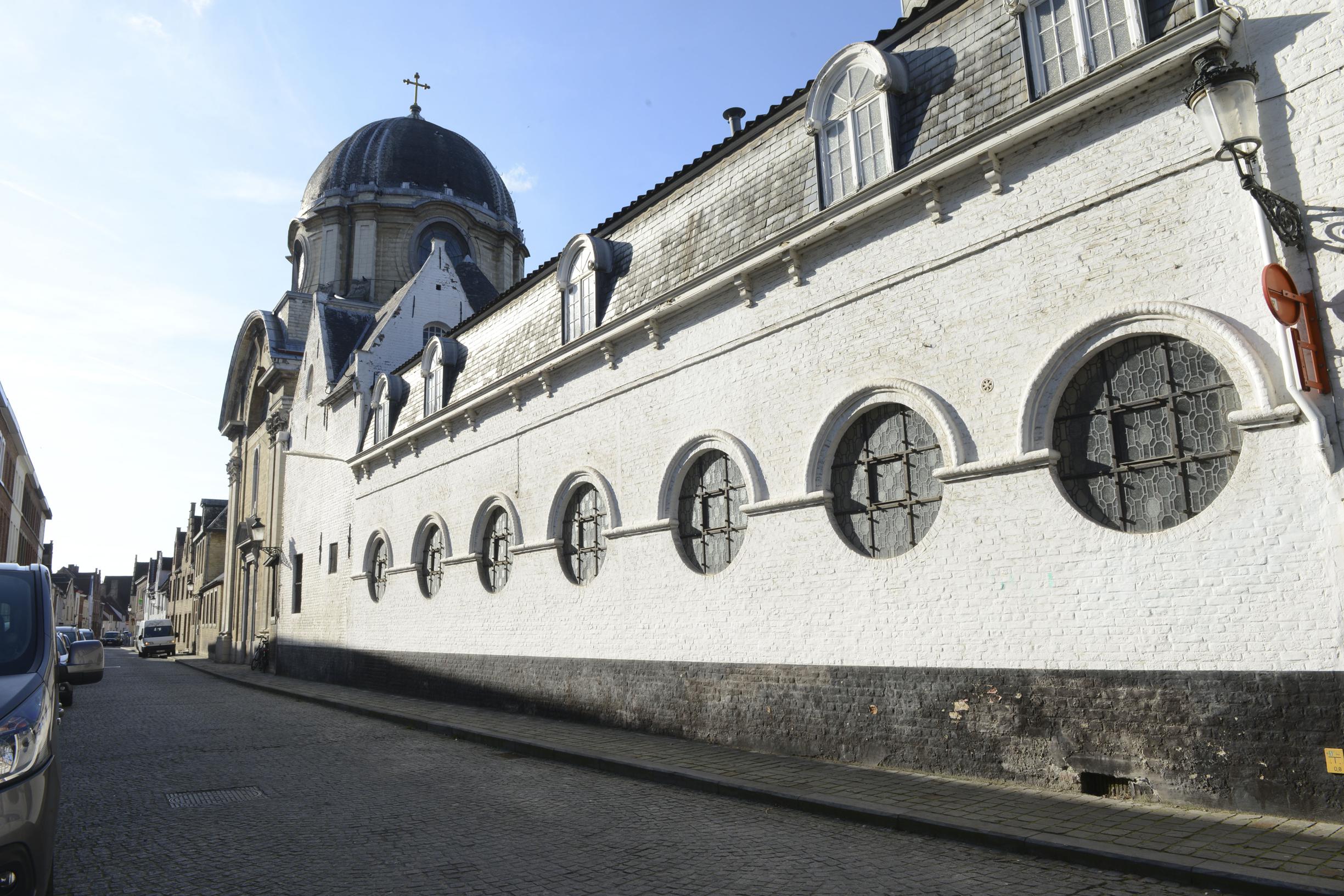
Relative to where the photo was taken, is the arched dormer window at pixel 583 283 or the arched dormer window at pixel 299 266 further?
the arched dormer window at pixel 299 266

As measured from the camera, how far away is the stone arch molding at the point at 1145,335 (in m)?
6.16

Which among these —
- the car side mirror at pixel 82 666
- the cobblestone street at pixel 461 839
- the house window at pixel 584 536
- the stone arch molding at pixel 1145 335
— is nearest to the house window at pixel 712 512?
the house window at pixel 584 536

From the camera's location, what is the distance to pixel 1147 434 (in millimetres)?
6969

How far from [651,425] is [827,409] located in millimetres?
3300

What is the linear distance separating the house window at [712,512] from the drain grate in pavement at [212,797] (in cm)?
557

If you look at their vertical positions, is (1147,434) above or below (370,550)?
below

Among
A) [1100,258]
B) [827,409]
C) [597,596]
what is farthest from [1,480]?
[1100,258]

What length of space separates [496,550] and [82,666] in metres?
8.84

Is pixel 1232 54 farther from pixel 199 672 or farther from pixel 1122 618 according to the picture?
pixel 199 672

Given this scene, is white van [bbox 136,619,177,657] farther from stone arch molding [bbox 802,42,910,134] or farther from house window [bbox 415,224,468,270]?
stone arch molding [bbox 802,42,910,134]

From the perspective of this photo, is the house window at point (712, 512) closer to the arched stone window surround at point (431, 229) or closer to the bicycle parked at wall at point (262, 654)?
the bicycle parked at wall at point (262, 654)

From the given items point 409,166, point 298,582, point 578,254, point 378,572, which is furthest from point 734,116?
point 409,166

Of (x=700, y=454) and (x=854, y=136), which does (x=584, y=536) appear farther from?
(x=854, y=136)

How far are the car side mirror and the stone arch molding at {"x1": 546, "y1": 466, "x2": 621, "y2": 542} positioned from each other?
20.6ft
